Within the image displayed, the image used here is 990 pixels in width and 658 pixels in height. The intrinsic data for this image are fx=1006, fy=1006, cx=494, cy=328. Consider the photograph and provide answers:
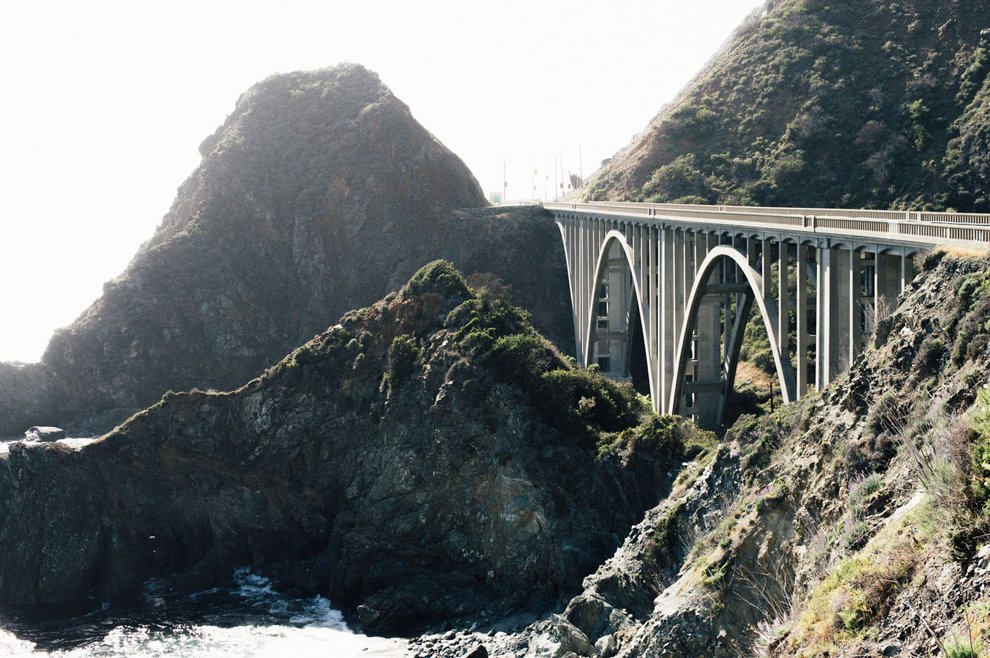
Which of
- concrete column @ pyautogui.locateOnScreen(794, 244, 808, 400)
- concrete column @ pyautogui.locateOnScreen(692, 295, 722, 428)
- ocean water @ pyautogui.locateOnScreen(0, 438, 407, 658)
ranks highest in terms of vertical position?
concrete column @ pyautogui.locateOnScreen(794, 244, 808, 400)

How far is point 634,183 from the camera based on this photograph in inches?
3930

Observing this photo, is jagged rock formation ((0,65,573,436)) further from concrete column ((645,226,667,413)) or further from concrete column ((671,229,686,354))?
concrete column ((671,229,686,354))

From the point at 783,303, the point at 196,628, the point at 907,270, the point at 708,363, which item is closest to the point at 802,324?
the point at 783,303

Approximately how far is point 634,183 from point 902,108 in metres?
26.2

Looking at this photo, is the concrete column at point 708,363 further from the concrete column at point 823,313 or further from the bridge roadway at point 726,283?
the concrete column at point 823,313

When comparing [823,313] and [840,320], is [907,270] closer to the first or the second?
[840,320]

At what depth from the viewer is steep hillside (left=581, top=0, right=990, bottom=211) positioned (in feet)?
250

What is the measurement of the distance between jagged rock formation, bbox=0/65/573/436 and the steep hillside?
1517 centimetres

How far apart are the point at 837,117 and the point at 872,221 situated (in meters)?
60.7

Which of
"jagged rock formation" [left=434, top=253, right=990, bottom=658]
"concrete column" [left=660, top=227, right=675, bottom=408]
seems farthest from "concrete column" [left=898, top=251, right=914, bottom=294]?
"concrete column" [left=660, top=227, right=675, bottom=408]

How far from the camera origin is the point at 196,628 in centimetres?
4859

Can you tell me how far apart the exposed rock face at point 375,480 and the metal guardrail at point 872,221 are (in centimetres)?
1072

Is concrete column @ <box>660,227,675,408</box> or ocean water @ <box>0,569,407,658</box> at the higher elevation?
concrete column @ <box>660,227,675,408</box>

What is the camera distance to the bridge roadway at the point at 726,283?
3030 centimetres
